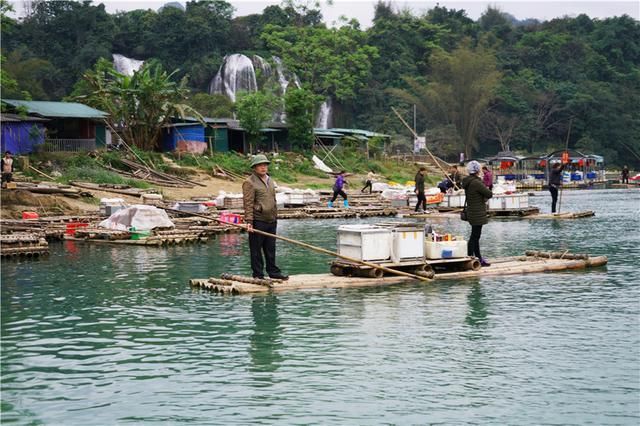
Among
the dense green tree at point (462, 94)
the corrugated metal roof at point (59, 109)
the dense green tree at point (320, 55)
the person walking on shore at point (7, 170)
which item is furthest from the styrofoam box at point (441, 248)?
the dense green tree at point (462, 94)

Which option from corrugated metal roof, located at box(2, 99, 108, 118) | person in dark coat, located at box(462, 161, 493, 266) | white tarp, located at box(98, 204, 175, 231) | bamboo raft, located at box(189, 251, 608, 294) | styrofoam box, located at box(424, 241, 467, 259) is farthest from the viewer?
corrugated metal roof, located at box(2, 99, 108, 118)

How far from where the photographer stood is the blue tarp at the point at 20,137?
38.6 metres

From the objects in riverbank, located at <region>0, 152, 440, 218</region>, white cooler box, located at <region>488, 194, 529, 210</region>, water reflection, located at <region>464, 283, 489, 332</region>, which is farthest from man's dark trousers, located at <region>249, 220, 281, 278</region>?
white cooler box, located at <region>488, 194, 529, 210</region>

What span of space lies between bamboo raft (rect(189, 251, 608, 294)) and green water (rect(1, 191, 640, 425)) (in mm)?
207

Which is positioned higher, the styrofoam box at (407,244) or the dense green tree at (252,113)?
the dense green tree at (252,113)

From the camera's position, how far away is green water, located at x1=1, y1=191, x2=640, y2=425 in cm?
813

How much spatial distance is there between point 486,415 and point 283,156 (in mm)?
43898

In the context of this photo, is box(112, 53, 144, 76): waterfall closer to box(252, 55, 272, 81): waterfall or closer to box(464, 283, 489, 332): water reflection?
box(252, 55, 272, 81): waterfall

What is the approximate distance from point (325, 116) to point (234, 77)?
907cm

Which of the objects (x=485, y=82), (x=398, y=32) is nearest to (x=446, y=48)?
(x=398, y=32)

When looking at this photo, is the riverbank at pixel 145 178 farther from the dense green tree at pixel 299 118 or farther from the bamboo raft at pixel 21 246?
the bamboo raft at pixel 21 246

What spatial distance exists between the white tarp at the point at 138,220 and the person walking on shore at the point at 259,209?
8.99m

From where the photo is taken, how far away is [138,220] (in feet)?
72.9

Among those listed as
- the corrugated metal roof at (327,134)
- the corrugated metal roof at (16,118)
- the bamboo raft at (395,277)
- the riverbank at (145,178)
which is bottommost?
the bamboo raft at (395,277)
